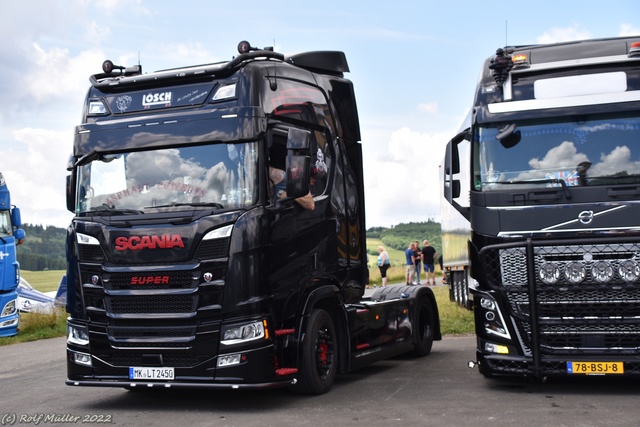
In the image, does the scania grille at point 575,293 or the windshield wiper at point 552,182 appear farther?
the windshield wiper at point 552,182

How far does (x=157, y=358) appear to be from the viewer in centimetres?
943

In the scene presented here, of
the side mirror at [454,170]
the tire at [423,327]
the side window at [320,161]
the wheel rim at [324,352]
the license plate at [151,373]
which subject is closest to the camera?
the license plate at [151,373]

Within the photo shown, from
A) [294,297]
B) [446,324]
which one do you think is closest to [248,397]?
[294,297]

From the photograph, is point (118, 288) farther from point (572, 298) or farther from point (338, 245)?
point (572, 298)

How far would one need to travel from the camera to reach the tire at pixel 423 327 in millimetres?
13586

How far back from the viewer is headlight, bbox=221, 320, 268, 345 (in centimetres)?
920

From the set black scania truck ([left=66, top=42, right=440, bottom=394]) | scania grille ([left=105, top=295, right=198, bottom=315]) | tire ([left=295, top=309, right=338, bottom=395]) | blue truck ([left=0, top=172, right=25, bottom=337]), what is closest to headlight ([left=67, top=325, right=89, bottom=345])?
black scania truck ([left=66, top=42, right=440, bottom=394])

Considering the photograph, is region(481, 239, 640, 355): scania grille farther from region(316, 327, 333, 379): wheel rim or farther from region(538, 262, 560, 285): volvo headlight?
region(316, 327, 333, 379): wheel rim

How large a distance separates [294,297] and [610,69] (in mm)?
4275

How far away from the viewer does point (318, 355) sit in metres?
10.3

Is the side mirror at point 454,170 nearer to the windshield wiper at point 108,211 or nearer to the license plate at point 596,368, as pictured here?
the license plate at point 596,368

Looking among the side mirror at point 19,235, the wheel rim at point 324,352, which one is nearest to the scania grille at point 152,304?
the wheel rim at point 324,352

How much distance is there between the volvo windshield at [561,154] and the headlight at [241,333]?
9.62 feet

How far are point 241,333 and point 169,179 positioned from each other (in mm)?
1784
